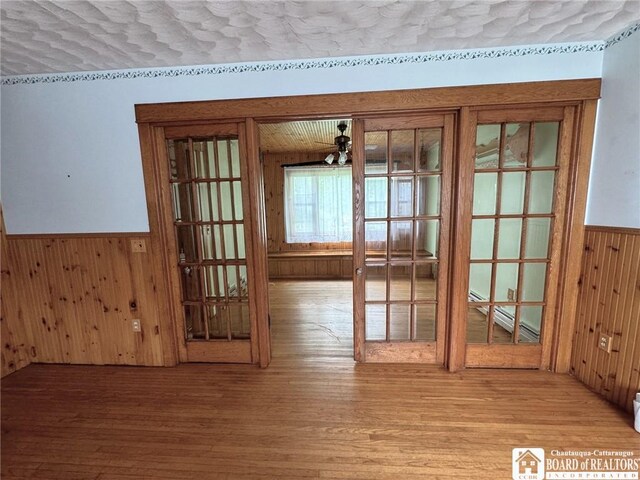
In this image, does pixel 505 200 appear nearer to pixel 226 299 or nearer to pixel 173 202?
pixel 226 299

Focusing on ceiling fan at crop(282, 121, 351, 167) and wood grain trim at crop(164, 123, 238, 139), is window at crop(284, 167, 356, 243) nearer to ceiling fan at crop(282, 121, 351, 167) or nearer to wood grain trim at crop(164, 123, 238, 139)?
ceiling fan at crop(282, 121, 351, 167)

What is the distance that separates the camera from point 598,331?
6.41ft

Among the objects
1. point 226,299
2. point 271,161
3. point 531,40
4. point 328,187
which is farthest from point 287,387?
point 271,161

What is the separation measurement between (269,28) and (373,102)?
83 centimetres

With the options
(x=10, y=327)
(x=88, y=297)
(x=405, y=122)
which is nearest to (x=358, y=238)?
(x=405, y=122)

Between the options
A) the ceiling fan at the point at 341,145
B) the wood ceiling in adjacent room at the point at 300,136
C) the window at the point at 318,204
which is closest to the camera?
the ceiling fan at the point at 341,145

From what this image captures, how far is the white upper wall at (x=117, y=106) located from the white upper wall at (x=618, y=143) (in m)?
0.14

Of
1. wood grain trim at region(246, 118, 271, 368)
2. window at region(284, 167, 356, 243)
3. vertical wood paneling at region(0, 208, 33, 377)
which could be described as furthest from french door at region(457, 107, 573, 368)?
vertical wood paneling at region(0, 208, 33, 377)

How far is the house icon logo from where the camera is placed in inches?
55.9

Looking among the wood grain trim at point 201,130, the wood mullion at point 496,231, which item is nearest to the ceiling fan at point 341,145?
the wood grain trim at point 201,130

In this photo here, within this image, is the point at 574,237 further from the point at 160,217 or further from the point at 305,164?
the point at 305,164

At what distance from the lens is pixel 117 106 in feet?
7.12

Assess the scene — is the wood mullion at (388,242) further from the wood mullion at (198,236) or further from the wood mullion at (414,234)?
the wood mullion at (198,236)

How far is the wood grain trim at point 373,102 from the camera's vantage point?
1.91 metres
